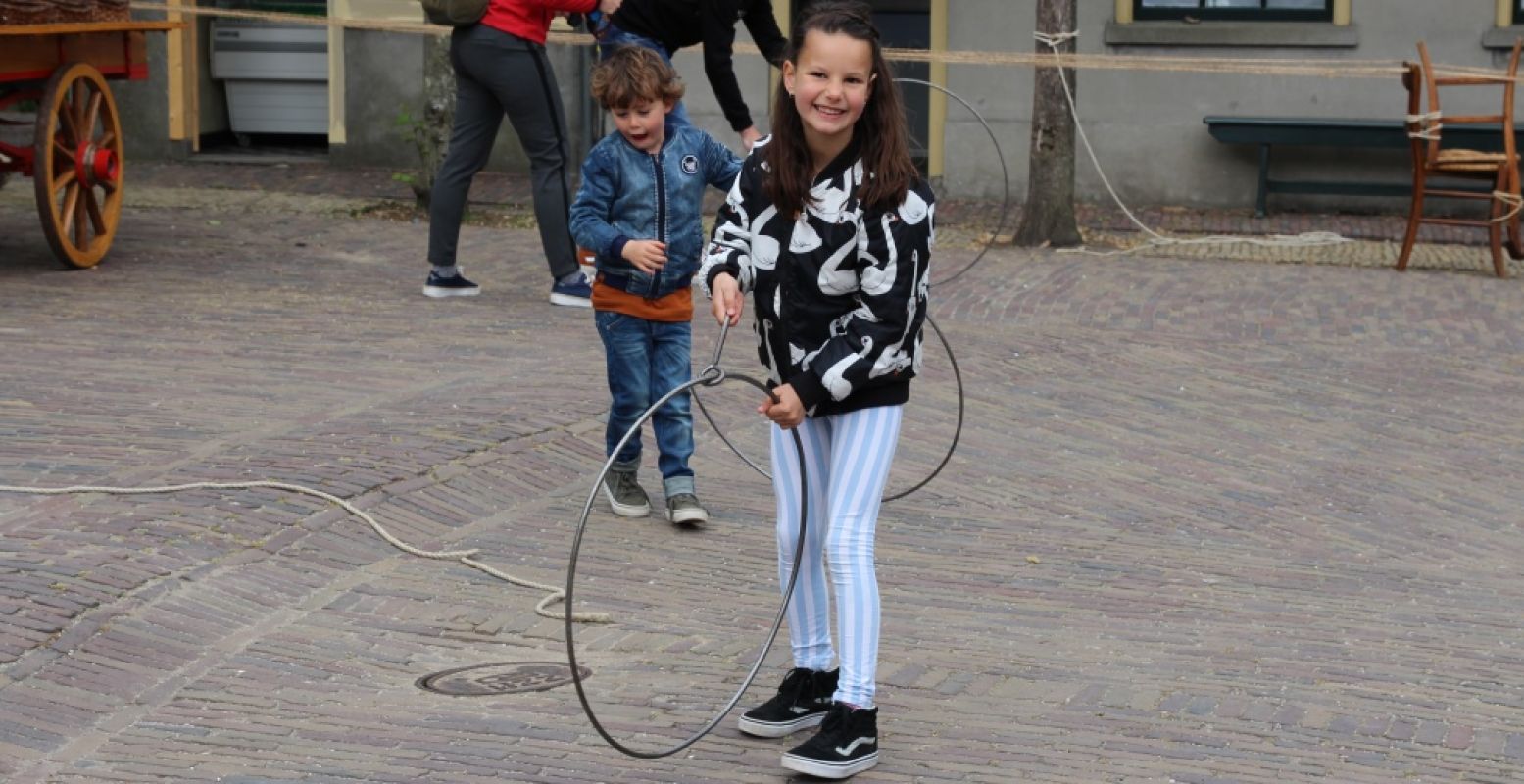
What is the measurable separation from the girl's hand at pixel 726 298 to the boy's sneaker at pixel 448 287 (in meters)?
6.44

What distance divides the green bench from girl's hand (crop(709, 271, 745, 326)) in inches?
434

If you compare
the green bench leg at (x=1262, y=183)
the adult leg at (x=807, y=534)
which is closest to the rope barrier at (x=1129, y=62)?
the green bench leg at (x=1262, y=183)

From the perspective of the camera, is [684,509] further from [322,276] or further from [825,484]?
[322,276]

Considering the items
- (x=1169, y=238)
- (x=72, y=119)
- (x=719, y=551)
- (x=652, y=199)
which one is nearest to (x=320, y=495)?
(x=719, y=551)

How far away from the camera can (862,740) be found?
4.64m

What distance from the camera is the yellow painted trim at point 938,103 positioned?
16.2 meters

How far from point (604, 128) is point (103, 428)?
362 inches

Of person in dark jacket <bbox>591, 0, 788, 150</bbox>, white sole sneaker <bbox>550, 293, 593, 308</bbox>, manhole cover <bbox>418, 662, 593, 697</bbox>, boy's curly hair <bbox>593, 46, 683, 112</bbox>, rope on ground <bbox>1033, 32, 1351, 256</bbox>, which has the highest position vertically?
person in dark jacket <bbox>591, 0, 788, 150</bbox>

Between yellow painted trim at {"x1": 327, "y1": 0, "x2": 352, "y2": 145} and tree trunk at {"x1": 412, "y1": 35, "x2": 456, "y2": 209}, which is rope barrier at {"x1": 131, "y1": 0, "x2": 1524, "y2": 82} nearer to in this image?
tree trunk at {"x1": 412, "y1": 35, "x2": 456, "y2": 209}

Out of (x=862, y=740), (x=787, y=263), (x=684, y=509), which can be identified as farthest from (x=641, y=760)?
(x=684, y=509)

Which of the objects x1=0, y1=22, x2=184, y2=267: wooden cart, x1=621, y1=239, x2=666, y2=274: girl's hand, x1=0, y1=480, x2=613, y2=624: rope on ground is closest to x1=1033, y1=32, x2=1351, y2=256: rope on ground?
x1=0, y1=22, x2=184, y2=267: wooden cart

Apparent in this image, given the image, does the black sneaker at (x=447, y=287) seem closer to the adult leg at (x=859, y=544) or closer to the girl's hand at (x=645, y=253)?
the girl's hand at (x=645, y=253)

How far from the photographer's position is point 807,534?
4.82m

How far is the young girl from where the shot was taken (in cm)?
453
